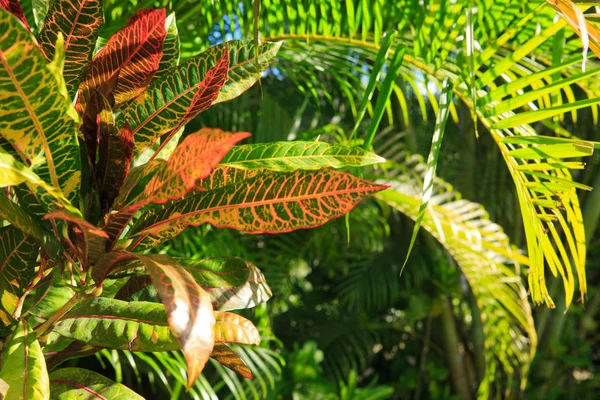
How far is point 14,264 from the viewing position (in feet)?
1.70

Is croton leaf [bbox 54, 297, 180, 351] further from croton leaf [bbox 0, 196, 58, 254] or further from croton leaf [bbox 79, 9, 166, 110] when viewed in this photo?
croton leaf [bbox 79, 9, 166, 110]

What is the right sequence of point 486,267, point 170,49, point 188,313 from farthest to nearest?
1. point 486,267
2. point 170,49
3. point 188,313

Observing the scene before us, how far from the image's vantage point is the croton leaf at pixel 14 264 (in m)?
0.51

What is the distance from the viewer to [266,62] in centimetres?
58

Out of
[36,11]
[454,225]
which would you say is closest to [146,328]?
[36,11]

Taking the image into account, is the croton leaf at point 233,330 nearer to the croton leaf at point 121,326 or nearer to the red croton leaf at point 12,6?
the croton leaf at point 121,326

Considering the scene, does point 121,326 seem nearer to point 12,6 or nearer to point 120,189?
point 120,189

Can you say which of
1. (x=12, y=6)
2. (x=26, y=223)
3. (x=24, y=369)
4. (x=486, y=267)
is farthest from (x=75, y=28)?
(x=486, y=267)

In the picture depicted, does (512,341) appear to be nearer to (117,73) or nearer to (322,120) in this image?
(322,120)

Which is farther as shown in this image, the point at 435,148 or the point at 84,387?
the point at 435,148

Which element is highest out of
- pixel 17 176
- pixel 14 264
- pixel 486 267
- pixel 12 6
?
pixel 12 6

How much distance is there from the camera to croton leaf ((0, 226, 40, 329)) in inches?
20.3

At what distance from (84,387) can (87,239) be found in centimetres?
15

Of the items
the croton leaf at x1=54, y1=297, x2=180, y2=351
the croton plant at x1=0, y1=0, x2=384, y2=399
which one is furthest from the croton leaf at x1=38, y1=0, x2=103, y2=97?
the croton leaf at x1=54, y1=297, x2=180, y2=351
